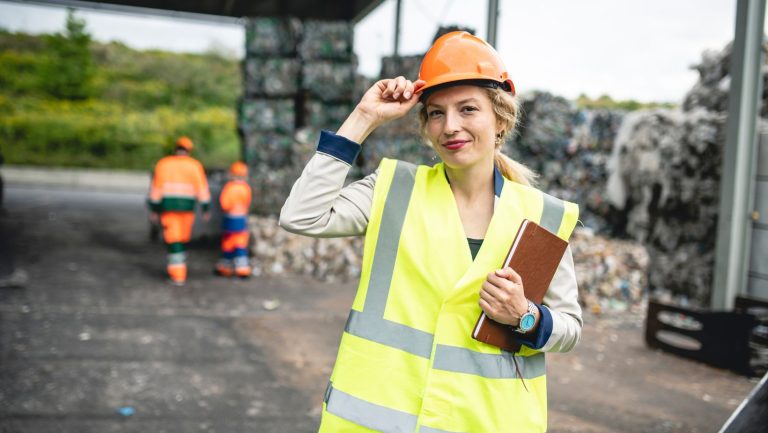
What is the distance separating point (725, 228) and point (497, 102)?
16.7 ft

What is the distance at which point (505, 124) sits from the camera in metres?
1.73

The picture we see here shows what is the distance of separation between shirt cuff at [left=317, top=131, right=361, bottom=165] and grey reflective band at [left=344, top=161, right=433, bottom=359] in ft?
0.56

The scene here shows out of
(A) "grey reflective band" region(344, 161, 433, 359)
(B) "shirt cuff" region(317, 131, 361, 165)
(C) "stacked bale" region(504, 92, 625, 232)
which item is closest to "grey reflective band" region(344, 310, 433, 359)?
(A) "grey reflective band" region(344, 161, 433, 359)

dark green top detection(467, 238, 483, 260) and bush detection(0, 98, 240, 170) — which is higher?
bush detection(0, 98, 240, 170)

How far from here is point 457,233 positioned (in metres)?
1.61

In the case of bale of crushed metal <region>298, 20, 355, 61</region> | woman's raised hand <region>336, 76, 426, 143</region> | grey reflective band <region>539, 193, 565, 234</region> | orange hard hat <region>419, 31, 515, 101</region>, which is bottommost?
grey reflective band <region>539, 193, 565, 234</region>

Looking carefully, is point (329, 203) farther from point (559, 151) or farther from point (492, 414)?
point (559, 151)

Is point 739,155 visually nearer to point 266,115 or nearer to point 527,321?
point 527,321

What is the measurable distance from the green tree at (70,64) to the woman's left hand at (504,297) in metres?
37.5

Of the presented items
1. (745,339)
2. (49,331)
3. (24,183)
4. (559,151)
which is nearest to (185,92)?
(24,183)

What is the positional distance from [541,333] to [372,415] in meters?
0.48

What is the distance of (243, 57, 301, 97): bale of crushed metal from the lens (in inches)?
411

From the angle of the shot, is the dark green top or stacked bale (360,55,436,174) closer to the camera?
the dark green top

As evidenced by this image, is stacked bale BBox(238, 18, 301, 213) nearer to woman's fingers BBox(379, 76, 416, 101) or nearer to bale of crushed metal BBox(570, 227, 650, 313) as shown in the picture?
bale of crushed metal BBox(570, 227, 650, 313)
